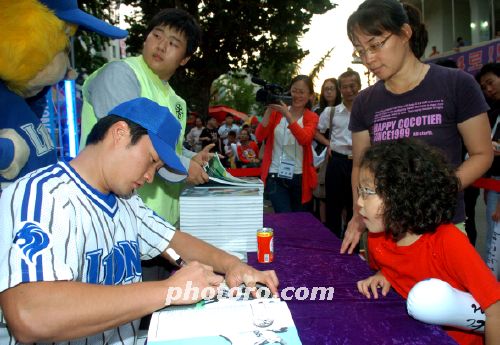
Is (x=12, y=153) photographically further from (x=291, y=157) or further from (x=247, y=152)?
(x=247, y=152)

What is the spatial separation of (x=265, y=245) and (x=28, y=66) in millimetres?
1457

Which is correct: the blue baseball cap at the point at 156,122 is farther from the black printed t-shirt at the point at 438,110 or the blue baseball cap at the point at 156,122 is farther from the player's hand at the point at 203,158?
the black printed t-shirt at the point at 438,110

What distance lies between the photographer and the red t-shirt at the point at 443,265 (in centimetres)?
124

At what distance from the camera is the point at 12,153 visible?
2.06 metres

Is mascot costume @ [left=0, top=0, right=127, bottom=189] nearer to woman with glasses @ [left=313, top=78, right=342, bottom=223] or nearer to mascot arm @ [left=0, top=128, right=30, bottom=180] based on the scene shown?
mascot arm @ [left=0, top=128, right=30, bottom=180]

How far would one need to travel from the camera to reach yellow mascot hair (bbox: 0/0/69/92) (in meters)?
2.08

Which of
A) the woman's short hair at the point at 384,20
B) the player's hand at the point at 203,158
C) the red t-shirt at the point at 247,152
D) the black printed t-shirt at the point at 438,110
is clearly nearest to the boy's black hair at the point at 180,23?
the player's hand at the point at 203,158

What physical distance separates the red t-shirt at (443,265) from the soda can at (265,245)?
0.39 m

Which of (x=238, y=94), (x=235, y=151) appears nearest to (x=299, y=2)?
(x=235, y=151)

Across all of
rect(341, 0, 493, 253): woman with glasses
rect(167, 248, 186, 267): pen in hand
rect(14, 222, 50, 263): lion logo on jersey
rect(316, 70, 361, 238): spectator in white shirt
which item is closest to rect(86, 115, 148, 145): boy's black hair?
rect(14, 222, 50, 263): lion logo on jersey

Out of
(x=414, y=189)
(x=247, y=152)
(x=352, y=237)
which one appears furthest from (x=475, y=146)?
(x=247, y=152)

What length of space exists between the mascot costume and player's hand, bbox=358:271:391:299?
1648mm

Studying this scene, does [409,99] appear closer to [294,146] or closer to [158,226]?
[158,226]

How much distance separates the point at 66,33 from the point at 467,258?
2.20 metres
